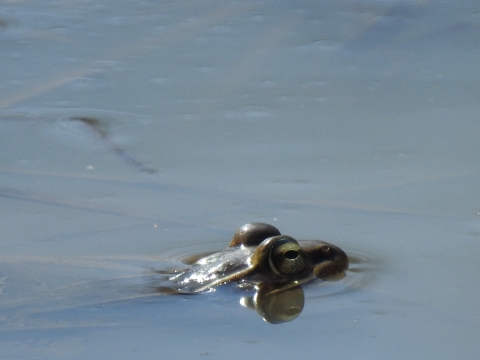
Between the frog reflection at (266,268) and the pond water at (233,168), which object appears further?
the frog reflection at (266,268)

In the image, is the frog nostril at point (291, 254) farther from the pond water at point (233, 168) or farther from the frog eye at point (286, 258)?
the pond water at point (233, 168)

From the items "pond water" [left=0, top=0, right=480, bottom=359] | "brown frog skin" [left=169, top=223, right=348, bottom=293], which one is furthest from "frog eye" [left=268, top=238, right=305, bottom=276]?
"pond water" [left=0, top=0, right=480, bottom=359]

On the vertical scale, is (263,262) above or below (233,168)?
below

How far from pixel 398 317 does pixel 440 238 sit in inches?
25.5

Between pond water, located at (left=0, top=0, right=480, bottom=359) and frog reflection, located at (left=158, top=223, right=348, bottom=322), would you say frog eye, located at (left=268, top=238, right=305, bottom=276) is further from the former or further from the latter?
pond water, located at (left=0, top=0, right=480, bottom=359)

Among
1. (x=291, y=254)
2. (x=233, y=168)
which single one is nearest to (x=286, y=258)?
(x=291, y=254)

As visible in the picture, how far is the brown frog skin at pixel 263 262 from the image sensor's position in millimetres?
3129

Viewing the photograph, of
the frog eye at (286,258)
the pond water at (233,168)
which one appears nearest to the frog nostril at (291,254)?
the frog eye at (286,258)

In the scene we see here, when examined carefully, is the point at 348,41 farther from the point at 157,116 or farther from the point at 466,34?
the point at 157,116

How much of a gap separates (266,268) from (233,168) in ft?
3.35

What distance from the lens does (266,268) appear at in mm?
3160

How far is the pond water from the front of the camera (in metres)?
2.90

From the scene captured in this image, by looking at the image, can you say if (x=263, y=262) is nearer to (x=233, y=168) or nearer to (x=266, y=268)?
(x=266, y=268)

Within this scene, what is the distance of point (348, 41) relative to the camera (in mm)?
5691
